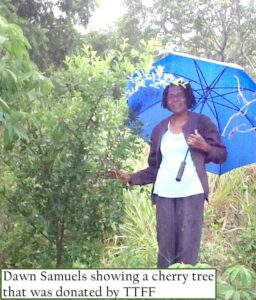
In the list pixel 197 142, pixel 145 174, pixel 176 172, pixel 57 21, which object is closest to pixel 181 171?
pixel 176 172

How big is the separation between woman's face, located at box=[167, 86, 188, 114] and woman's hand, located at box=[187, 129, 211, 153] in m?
0.23

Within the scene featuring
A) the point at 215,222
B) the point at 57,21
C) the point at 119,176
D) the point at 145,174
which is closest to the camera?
the point at 119,176

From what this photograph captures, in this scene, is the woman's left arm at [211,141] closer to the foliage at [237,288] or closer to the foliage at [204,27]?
the foliage at [237,288]

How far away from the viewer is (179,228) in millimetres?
3518

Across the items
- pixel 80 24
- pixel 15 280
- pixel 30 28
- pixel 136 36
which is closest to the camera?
pixel 15 280

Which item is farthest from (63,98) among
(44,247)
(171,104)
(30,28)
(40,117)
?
(30,28)

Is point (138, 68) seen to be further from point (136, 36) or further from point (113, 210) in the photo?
point (136, 36)

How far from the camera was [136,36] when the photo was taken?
16.8 meters

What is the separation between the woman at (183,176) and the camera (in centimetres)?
341

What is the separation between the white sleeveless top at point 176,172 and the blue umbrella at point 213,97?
23 cm

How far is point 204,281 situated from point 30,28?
652 cm

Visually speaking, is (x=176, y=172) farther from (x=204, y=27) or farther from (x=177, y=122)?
(x=204, y=27)

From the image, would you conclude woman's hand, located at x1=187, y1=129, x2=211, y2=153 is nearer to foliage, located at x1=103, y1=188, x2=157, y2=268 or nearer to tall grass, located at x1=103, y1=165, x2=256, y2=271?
tall grass, located at x1=103, y1=165, x2=256, y2=271
